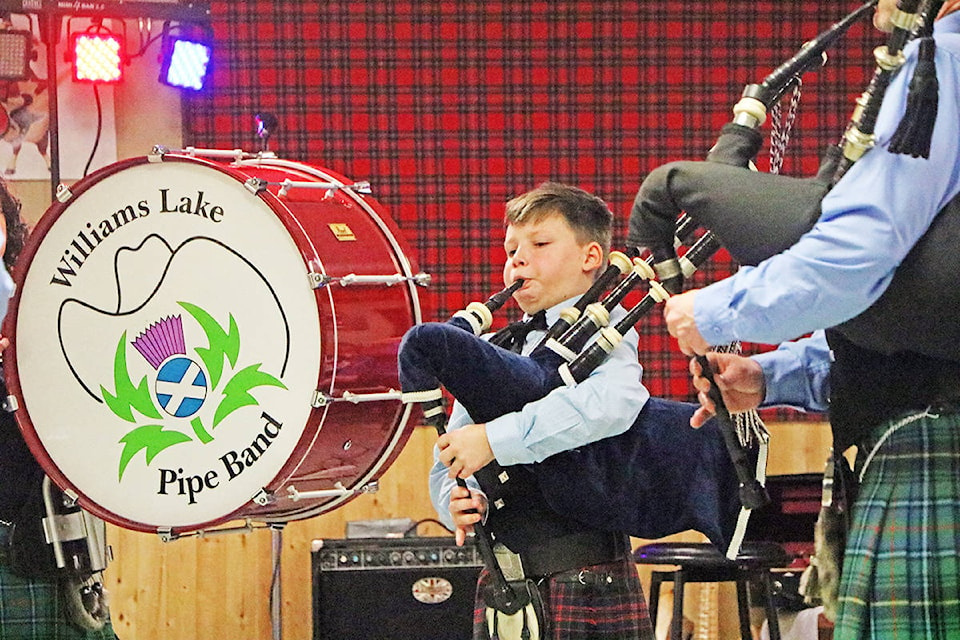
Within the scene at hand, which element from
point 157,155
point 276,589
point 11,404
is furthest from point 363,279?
point 276,589

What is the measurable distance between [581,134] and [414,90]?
68cm

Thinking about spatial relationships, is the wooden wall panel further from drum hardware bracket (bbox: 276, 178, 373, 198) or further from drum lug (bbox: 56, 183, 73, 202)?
drum lug (bbox: 56, 183, 73, 202)

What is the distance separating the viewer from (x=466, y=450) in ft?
7.59

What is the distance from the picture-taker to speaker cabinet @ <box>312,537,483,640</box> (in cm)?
430

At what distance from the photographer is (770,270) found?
5.21ft

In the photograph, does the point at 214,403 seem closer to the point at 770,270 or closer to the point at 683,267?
the point at 683,267

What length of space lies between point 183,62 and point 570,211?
104 inches

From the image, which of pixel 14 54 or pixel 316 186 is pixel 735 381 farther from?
pixel 14 54

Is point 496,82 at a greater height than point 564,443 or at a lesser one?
greater

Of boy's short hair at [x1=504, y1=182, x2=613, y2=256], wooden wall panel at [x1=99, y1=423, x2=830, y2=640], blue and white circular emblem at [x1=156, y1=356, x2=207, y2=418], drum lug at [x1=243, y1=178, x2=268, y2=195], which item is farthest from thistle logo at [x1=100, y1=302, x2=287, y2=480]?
wooden wall panel at [x1=99, y1=423, x2=830, y2=640]

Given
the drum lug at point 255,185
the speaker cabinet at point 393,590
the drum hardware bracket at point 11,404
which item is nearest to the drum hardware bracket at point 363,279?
the drum lug at point 255,185

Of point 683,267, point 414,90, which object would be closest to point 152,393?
point 683,267

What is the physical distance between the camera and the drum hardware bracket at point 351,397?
261 centimetres

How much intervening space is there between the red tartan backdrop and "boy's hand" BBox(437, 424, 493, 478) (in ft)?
9.24
